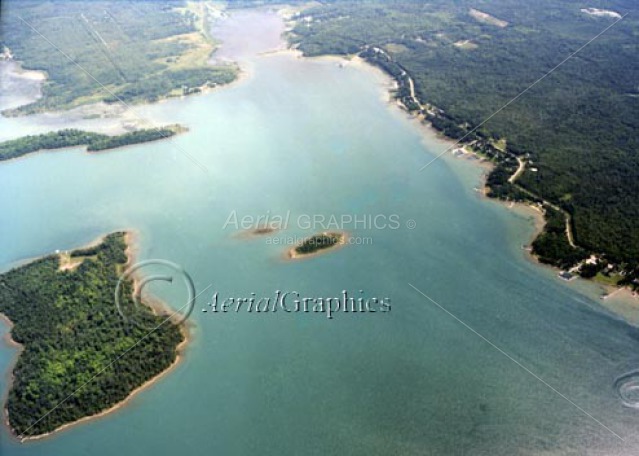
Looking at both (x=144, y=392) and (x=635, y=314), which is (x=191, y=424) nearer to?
(x=144, y=392)

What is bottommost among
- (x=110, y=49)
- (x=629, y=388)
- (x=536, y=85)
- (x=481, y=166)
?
(x=629, y=388)

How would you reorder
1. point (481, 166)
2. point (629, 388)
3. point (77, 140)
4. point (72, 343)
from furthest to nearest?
1. point (77, 140)
2. point (481, 166)
3. point (72, 343)
4. point (629, 388)

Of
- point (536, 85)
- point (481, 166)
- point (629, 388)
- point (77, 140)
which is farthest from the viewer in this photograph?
point (536, 85)

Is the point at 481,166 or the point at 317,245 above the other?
the point at 481,166

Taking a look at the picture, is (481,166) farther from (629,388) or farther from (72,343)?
(72,343)

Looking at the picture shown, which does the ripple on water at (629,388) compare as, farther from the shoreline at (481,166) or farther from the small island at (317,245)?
the small island at (317,245)

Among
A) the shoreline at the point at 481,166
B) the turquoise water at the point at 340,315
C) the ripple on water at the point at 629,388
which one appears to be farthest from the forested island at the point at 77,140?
the ripple on water at the point at 629,388

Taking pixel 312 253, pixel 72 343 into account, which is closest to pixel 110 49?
pixel 312 253
